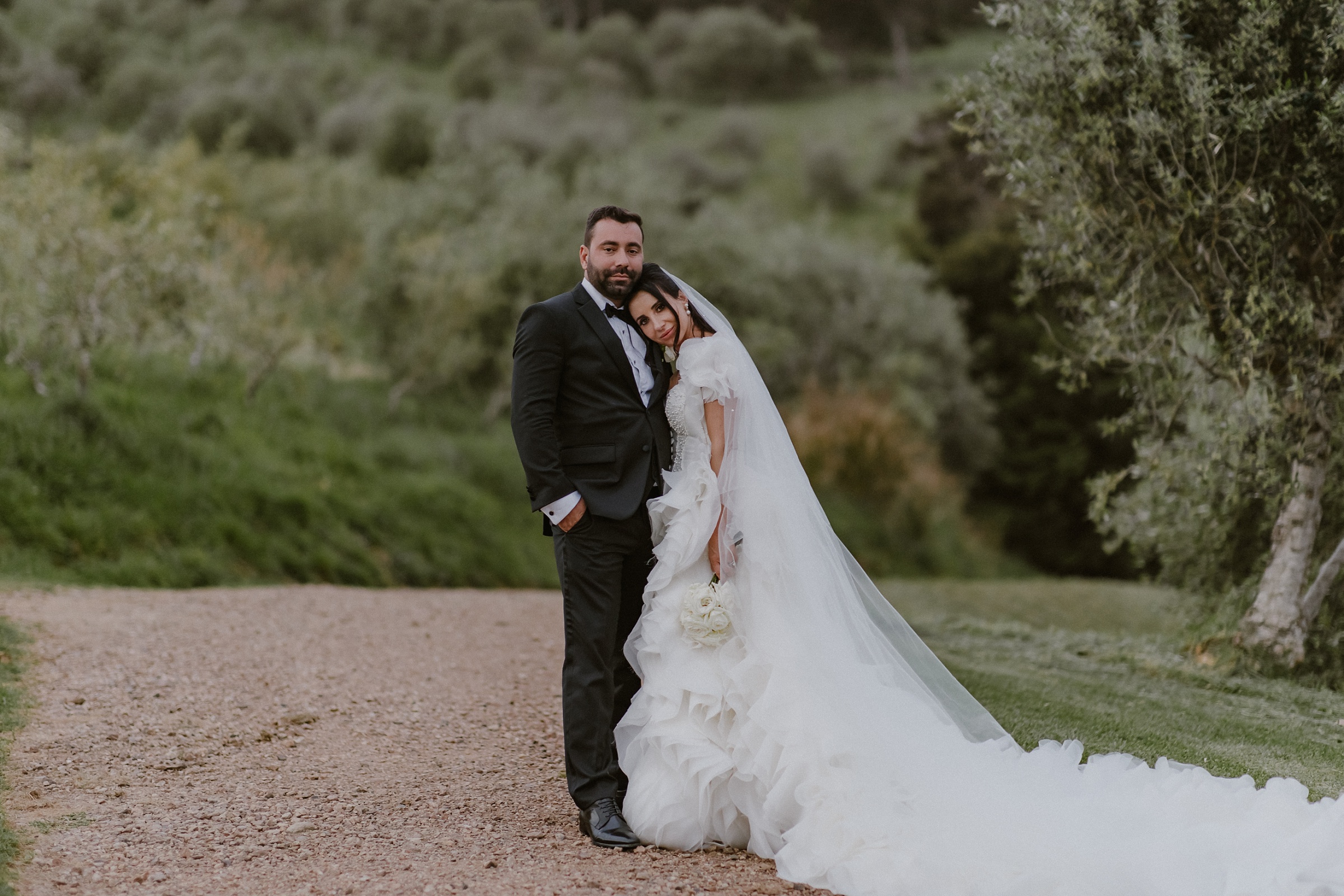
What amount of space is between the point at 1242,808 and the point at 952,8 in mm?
63377

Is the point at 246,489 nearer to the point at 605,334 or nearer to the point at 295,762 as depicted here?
the point at 295,762

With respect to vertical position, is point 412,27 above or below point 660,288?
above

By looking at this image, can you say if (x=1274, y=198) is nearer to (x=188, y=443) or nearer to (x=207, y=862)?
(x=207, y=862)

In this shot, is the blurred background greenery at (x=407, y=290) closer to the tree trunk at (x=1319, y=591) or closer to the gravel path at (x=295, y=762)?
the gravel path at (x=295, y=762)

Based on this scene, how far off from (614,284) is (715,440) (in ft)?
2.58

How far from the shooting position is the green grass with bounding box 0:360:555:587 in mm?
11227

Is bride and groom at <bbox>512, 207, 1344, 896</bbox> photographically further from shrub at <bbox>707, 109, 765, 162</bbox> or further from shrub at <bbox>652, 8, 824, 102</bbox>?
shrub at <bbox>652, 8, 824, 102</bbox>

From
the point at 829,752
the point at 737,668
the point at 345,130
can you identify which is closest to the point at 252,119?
the point at 345,130

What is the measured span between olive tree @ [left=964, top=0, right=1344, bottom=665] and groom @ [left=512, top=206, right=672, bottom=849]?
16.2ft

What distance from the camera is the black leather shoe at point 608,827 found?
14.4 feet

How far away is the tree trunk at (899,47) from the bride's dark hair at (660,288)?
58180 mm

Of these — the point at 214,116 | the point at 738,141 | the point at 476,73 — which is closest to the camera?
the point at 214,116

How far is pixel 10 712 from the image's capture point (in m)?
6.10

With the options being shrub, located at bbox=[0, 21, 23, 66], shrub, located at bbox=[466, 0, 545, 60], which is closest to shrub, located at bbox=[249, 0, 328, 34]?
shrub, located at bbox=[466, 0, 545, 60]
